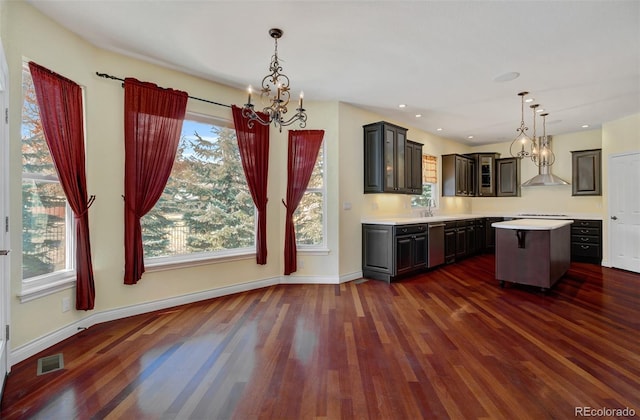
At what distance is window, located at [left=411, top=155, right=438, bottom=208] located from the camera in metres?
6.69

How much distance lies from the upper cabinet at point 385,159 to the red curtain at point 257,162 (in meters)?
1.68

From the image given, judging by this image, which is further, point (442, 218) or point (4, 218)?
point (442, 218)

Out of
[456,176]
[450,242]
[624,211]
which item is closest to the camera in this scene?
[624,211]

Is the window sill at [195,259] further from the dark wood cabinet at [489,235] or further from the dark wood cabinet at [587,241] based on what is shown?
the dark wood cabinet at [587,241]

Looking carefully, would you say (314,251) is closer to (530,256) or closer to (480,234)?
(530,256)

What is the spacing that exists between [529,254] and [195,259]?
438cm

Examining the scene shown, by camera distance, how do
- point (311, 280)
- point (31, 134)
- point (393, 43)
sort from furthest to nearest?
point (311, 280), point (393, 43), point (31, 134)

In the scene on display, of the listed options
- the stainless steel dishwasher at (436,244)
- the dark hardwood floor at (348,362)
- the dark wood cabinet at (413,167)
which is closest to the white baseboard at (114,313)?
the dark hardwood floor at (348,362)

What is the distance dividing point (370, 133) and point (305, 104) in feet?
3.78

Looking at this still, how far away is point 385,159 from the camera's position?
194 inches

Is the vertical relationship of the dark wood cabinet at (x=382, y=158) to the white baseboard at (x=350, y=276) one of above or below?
above

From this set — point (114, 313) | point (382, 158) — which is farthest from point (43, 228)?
point (382, 158)

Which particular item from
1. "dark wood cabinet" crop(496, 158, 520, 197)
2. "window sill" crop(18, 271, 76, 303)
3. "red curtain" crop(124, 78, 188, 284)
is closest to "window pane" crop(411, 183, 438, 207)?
"dark wood cabinet" crop(496, 158, 520, 197)

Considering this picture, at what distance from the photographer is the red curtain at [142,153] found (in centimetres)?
326
